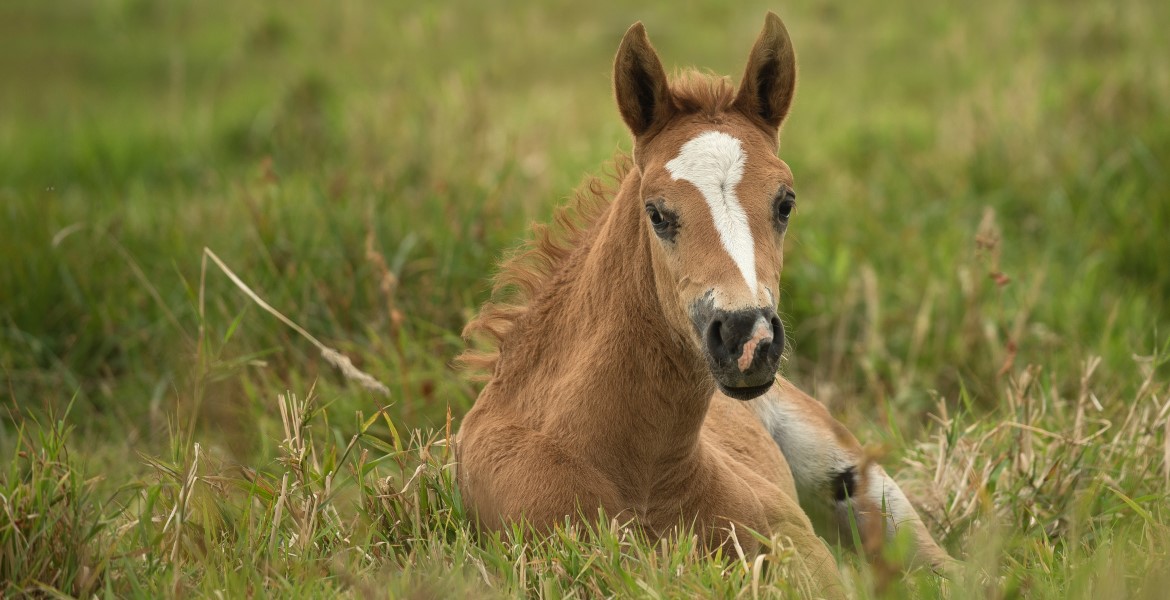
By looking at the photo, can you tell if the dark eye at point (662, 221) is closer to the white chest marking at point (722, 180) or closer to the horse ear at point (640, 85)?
the white chest marking at point (722, 180)

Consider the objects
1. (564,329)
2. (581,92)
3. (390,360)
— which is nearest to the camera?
(564,329)

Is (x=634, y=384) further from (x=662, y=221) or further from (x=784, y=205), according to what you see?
(x=784, y=205)

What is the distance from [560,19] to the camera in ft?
47.8

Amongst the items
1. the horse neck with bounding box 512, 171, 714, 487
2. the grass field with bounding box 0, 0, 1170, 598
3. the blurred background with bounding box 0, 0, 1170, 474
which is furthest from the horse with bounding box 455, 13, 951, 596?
the blurred background with bounding box 0, 0, 1170, 474

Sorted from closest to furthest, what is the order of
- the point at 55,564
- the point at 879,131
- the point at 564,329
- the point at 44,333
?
the point at 55,564
the point at 564,329
the point at 44,333
the point at 879,131

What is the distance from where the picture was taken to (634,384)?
3.67 metres

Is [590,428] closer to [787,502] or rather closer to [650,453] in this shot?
[650,453]

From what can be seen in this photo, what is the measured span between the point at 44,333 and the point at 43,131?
496 cm

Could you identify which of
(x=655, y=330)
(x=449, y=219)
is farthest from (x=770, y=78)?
(x=449, y=219)

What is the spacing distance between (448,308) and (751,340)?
2.97 metres

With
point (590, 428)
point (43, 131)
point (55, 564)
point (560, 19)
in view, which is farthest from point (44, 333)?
point (560, 19)

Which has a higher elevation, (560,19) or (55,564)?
(560,19)

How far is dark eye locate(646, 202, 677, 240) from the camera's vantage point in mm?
3438

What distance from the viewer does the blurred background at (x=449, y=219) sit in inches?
218
